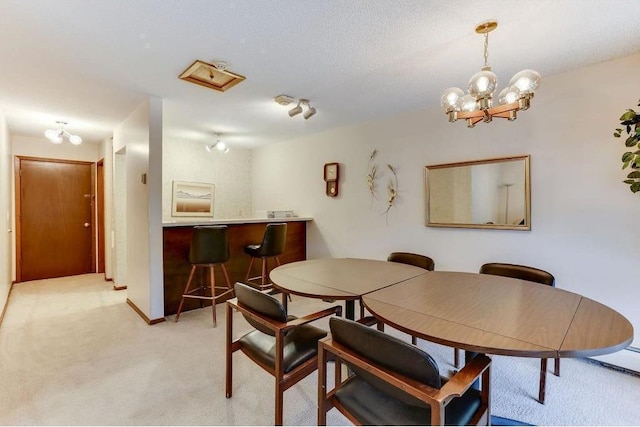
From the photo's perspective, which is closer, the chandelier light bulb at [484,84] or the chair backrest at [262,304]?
the chair backrest at [262,304]

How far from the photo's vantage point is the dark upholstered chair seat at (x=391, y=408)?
1120 mm

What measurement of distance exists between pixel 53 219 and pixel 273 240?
13.8 feet

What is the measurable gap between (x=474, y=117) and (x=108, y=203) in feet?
17.1

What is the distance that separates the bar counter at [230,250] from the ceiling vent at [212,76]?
1481 mm

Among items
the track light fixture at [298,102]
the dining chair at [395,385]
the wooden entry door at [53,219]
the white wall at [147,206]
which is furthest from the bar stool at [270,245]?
the wooden entry door at [53,219]

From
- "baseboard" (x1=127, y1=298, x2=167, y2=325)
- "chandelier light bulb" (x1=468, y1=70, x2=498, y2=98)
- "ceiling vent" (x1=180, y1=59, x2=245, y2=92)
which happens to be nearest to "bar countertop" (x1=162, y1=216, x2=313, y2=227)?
"baseboard" (x1=127, y1=298, x2=167, y2=325)

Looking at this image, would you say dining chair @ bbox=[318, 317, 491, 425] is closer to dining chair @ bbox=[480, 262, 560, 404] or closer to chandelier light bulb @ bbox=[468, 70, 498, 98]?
dining chair @ bbox=[480, 262, 560, 404]

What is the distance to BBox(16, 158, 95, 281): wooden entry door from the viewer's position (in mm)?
4770

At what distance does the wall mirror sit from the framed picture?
12.3ft

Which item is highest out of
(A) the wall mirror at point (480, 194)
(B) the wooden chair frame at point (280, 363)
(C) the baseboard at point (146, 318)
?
(A) the wall mirror at point (480, 194)

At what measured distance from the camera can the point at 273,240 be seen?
11.7 feet

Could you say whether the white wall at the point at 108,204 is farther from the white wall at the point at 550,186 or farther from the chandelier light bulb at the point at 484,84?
the chandelier light bulb at the point at 484,84

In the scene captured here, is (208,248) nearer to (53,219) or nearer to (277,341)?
(277,341)

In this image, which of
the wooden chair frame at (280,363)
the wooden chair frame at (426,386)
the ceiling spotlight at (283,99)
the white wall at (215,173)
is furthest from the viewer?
the white wall at (215,173)
